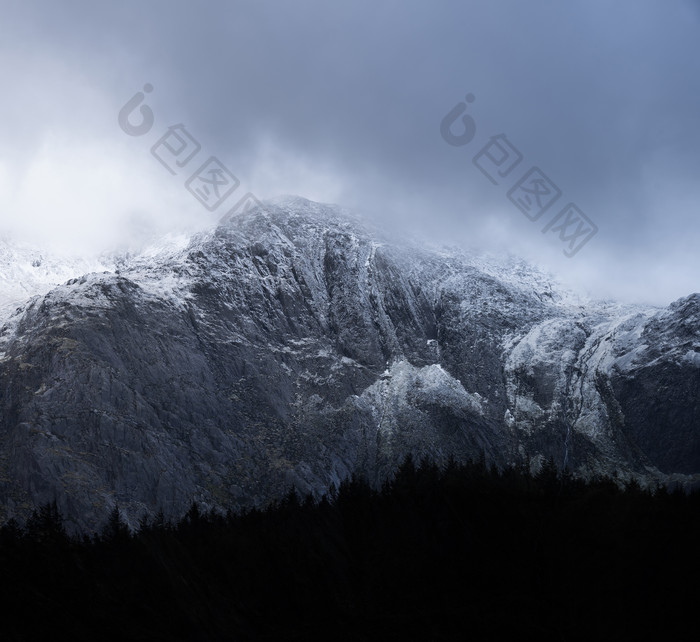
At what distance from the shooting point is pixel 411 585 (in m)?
44.1

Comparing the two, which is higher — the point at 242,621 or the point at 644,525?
the point at 644,525

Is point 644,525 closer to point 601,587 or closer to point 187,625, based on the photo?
point 601,587

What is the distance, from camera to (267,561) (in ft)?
196

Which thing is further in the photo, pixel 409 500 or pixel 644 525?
pixel 409 500

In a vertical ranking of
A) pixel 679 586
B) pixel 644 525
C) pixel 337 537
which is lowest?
pixel 337 537

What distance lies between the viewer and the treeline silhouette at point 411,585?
3684cm

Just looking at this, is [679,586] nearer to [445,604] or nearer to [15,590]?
[445,604]

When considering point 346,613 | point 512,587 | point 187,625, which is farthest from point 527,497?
point 187,625

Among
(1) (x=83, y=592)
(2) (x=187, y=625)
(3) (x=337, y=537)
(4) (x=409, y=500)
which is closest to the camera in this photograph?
(2) (x=187, y=625)

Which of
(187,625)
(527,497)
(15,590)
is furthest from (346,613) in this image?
(527,497)

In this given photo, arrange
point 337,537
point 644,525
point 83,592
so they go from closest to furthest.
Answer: point 83,592 → point 644,525 → point 337,537

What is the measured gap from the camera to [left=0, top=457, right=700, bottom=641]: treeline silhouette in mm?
36844

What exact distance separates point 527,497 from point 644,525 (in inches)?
527

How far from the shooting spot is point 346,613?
40.1 metres
